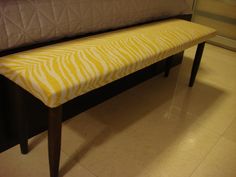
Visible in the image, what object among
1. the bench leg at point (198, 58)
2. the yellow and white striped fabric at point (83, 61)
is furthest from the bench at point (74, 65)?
the bench leg at point (198, 58)

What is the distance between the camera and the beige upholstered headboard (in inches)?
36.6

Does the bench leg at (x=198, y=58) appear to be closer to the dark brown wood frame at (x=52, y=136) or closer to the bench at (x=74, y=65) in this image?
the bench at (x=74, y=65)

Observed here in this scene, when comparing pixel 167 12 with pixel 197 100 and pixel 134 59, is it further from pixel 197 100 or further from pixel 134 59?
pixel 134 59

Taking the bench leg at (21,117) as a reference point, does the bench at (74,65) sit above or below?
above

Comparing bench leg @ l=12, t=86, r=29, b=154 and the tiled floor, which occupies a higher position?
bench leg @ l=12, t=86, r=29, b=154

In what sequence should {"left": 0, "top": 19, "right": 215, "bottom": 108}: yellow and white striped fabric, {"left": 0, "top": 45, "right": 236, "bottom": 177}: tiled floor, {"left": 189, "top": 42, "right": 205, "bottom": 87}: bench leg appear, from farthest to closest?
{"left": 189, "top": 42, "right": 205, "bottom": 87}: bench leg < {"left": 0, "top": 45, "right": 236, "bottom": 177}: tiled floor < {"left": 0, "top": 19, "right": 215, "bottom": 108}: yellow and white striped fabric

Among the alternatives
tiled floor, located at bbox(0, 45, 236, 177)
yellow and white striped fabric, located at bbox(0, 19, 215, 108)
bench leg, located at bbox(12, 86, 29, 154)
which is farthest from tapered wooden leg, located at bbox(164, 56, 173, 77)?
bench leg, located at bbox(12, 86, 29, 154)

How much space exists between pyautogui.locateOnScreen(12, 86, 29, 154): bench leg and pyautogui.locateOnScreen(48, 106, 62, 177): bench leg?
0.21 m

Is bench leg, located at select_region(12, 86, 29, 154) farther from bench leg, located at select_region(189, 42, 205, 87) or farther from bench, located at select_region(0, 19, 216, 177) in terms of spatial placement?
bench leg, located at select_region(189, 42, 205, 87)

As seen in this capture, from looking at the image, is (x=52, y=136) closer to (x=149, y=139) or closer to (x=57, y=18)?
(x=57, y=18)

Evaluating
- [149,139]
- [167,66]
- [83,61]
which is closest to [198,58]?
[167,66]

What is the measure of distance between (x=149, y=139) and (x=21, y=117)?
64 cm

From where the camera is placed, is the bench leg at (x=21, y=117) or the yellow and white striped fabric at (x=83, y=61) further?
the bench leg at (x=21, y=117)

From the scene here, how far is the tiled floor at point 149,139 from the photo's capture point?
111cm
